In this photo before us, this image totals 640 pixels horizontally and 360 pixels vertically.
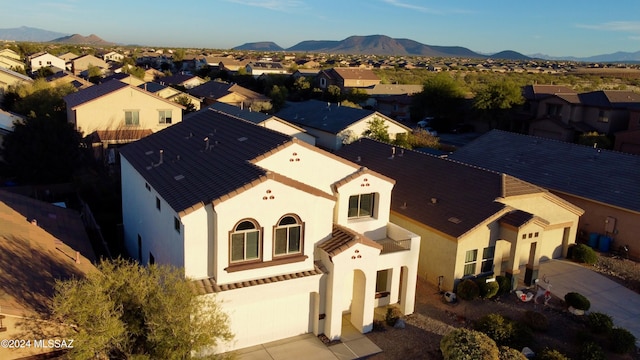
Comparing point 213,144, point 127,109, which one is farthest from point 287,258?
point 127,109

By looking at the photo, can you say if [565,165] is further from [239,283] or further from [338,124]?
[239,283]

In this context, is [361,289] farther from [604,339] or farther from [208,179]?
[604,339]

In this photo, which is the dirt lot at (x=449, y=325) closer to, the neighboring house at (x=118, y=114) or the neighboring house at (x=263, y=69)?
the neighboring house at (x=118, y=114)

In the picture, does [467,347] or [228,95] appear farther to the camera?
[228,95]

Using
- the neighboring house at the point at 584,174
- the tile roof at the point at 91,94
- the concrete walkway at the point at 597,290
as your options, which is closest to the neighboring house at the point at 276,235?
the concrete walkway at the point at 597,290

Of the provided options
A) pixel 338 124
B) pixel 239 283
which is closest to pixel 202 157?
pixel 239 283

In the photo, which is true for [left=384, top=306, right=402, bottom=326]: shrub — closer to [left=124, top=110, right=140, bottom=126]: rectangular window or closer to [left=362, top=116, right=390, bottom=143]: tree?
[left=124, top=110, right=140, bottom=126]: rectangular window

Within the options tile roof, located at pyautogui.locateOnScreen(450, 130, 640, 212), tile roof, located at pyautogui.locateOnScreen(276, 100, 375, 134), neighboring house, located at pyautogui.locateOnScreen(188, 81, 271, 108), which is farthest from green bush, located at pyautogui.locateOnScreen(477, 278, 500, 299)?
neighboring house, located at pyautogui.locateOnScreen(188, 81, 271, 108)
